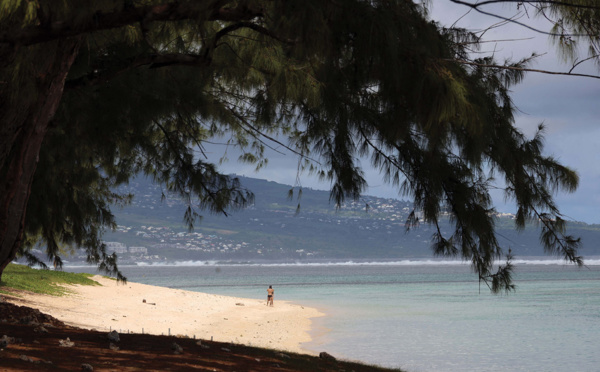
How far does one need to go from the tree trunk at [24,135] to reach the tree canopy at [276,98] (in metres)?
0.01

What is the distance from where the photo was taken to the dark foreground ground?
493 cm

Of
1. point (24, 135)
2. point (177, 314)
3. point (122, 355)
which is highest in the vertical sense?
point (24, 135)

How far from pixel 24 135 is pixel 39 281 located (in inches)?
719

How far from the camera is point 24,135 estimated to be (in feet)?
19.4

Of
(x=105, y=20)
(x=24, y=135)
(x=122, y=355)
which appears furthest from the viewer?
(x=24, y=135)

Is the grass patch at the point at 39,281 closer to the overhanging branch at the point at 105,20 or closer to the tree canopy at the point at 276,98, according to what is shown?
the tree canopy at the point at 276,98

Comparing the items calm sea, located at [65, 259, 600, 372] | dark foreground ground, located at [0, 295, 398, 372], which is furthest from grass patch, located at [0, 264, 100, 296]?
dark foreground ground, located at [0, 295, 398, 372]

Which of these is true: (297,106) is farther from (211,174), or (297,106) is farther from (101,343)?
(101,343)

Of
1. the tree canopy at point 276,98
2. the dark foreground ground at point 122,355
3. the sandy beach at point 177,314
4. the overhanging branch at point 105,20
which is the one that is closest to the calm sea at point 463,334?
the sandy beach at point 177,314

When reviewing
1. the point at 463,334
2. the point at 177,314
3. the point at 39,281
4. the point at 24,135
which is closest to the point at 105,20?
the point at 24,135

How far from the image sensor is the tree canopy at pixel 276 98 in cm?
430

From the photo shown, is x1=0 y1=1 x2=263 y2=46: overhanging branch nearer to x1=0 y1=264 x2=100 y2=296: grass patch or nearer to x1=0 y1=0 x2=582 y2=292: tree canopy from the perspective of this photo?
x1=0 y1=0 x2=582 y2=292: tree canopy

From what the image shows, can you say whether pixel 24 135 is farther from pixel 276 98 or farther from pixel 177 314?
pixel 177 314

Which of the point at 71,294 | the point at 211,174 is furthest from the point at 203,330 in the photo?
the point at 211,174
